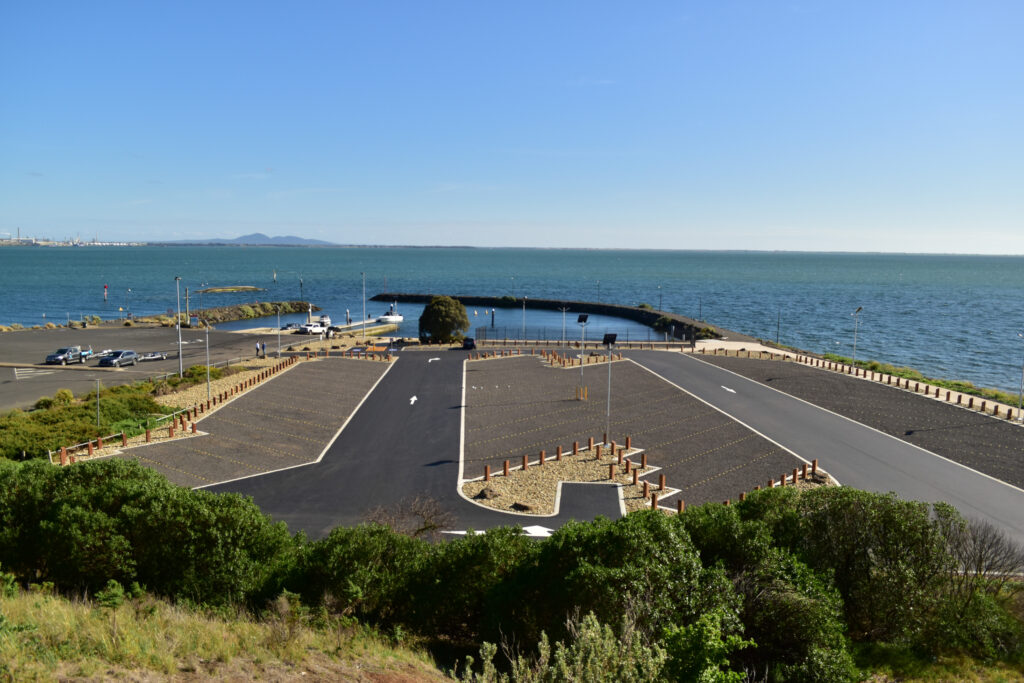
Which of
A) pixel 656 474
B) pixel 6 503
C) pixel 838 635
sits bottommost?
pixel 656 474

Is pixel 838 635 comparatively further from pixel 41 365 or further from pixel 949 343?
pixel 949 343

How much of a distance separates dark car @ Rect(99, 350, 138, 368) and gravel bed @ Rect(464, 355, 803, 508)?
32.4m

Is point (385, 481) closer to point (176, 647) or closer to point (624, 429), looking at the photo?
point (624, 429)

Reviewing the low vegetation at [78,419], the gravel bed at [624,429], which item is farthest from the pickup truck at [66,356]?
the gravel bed at [624,429]

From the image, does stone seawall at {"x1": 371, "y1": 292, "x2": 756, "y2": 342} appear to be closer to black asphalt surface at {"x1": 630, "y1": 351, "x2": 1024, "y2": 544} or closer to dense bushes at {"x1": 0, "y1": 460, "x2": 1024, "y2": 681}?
black asphalt surface at {"x1": 630, "y1": 351, "x2": 1024, "y2": 544}

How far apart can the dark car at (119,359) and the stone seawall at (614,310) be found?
64730 millimetres

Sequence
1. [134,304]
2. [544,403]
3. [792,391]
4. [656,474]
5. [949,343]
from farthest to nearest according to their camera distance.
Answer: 1. [134,304]
2. [949,343]
3. [792,391]
4. [544,403]
5. [656,474]

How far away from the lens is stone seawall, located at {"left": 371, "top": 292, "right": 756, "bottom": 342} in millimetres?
93838

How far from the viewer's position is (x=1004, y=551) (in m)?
16.7

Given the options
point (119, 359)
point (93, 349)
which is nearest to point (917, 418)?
point (119, 359)

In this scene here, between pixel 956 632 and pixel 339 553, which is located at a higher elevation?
pixel 339 553

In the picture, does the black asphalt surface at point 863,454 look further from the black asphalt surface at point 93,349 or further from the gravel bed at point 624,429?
the black asphalt surface at point 93,349

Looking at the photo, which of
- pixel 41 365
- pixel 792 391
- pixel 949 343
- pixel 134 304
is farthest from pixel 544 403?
pixel 134 304

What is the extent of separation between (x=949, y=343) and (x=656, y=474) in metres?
86.2
